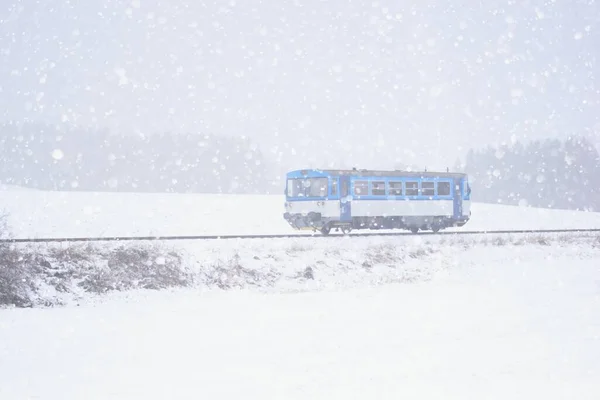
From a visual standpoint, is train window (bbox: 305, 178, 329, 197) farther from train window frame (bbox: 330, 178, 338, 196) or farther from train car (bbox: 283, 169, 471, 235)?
train window frame (bbox: 330, 178, 338, 196)

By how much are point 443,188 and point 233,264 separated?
15.9 meters

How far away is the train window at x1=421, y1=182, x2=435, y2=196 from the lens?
3146 centimetres

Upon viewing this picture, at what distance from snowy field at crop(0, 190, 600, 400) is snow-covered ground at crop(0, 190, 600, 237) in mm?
2503

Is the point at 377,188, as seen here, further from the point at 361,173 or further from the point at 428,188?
the point at 428,188

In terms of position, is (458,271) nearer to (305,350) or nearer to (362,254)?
(362,254)

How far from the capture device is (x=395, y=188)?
30312mm

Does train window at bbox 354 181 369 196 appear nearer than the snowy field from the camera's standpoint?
No

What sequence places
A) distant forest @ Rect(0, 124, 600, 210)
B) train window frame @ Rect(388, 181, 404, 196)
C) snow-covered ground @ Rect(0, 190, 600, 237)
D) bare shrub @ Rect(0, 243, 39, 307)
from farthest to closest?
distant forest @ Rect(0, 124, 600, 210), snow-covered ground @ Rect(0, 190, 600, 237), train window frame @ Rect(388, 181, 404, 196), bare shrub @ Rect(0, 243, 39, 307)

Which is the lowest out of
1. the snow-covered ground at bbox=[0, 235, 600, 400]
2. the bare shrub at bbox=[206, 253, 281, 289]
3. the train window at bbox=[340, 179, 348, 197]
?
the snow-covered ground at bbox=[0, 235, 600, 400]

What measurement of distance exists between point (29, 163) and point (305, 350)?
82399 millimetres

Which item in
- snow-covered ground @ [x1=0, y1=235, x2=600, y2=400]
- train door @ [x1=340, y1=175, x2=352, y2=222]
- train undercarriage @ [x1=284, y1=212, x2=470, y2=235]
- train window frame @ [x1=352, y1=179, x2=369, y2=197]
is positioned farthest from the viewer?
train window frame @ [x1=352, y1=179, x2=369, y2=197]

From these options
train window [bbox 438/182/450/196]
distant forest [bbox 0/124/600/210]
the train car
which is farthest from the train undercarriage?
distant forest [bbox 0/124/600/210]

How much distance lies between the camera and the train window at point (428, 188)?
31.5m

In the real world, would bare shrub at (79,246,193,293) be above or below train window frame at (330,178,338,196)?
below
